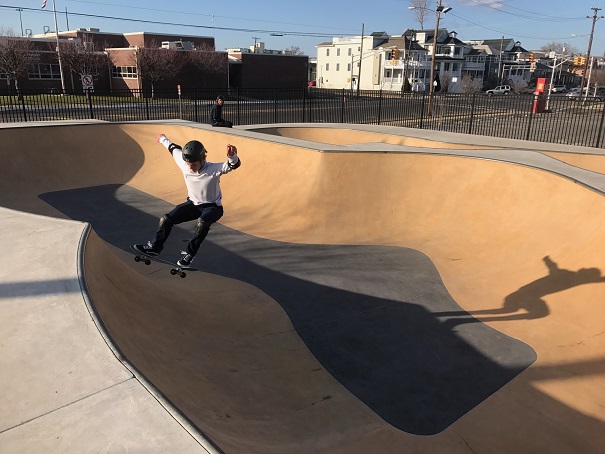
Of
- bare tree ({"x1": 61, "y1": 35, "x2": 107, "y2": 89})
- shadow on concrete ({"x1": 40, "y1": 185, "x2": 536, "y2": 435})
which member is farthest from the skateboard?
bare tree ({"x1": 61, "y1": 35, "x2": 107, "y2": 89})

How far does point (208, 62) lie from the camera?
48281 millimetres

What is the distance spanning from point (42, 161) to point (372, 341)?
38.3 feet

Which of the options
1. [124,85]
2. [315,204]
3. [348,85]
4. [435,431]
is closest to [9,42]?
[124,85]

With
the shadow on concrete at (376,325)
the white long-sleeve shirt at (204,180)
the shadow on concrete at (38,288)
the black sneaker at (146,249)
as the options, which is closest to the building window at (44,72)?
the shadow on concrete at (376,325)

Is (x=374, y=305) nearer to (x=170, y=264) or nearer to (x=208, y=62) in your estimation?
(x=170, y=264)

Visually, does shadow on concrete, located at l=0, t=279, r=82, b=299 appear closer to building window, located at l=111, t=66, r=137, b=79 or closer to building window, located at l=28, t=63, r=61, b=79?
building window, located at l=28, t=63, r=61, b=79

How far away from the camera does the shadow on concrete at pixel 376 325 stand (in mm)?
4098

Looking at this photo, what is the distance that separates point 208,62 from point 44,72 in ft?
53.3

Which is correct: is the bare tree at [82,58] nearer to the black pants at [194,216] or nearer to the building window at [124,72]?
the building window at [124,72]

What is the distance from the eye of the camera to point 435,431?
3.71 meters

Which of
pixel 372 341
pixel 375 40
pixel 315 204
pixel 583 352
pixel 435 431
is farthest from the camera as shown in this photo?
pixel 375 40

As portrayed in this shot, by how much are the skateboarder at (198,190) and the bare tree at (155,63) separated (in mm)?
41414

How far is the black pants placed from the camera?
5449 millimetres

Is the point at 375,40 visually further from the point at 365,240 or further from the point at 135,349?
the point at 135,349
